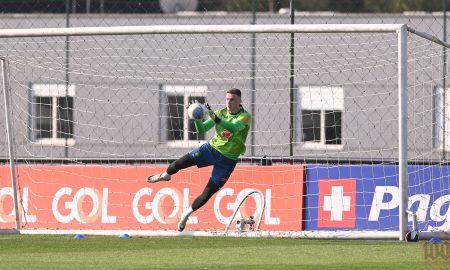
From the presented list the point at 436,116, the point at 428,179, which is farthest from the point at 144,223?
the point at 436,116

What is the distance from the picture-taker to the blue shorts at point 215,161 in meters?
17.1

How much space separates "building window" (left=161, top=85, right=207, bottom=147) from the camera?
21.2 metres

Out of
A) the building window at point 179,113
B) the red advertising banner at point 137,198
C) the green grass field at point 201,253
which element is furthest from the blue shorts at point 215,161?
the building window at point 179,113

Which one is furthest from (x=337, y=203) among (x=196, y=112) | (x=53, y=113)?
(x=53, y=113)

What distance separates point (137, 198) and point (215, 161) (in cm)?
206

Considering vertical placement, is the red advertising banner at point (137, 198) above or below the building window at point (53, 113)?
below

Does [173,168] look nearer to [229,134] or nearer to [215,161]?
[215,161]

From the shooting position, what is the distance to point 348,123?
2848 cm

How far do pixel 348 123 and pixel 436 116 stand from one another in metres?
7.36

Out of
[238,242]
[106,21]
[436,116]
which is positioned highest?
[106,21]

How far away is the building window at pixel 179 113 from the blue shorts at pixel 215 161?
3051 mm

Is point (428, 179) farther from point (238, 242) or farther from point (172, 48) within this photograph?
point (172, 48)

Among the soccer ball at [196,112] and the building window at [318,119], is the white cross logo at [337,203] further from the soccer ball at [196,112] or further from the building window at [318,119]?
the building window at [318,119]

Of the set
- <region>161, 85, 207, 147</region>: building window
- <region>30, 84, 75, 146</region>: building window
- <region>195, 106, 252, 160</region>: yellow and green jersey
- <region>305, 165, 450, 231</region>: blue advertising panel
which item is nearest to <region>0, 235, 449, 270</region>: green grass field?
<region>195, 106, 252, 160</region>: yellow and green jersey
